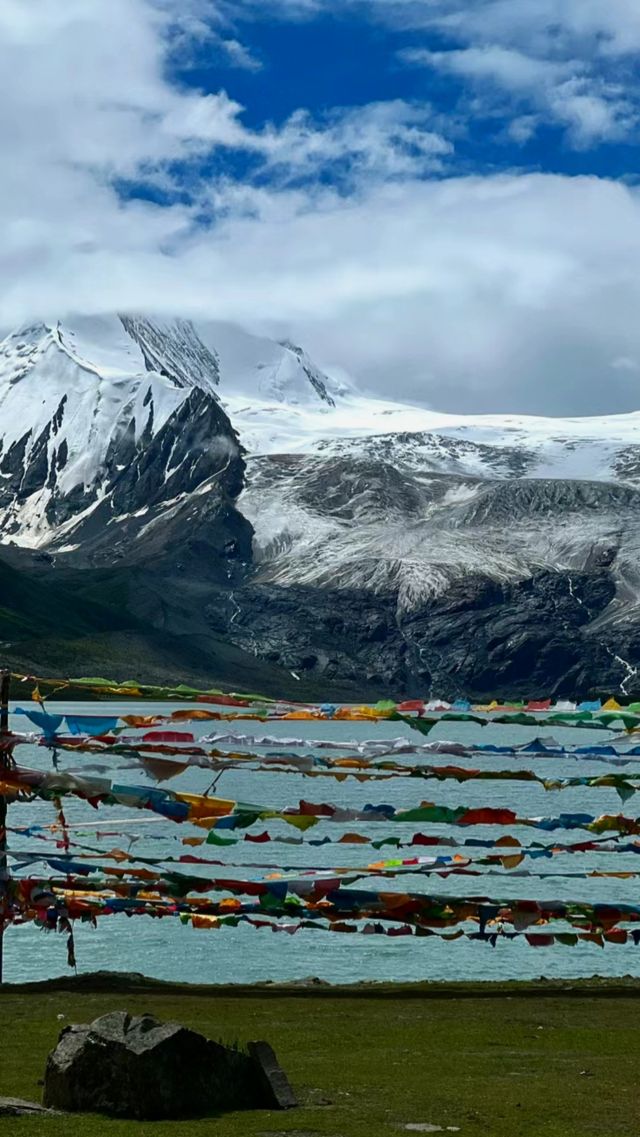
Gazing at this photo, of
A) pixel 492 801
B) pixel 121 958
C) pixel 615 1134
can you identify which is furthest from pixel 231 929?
pixel 492 801

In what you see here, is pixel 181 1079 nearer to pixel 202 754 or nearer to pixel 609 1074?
pixel 609 1074

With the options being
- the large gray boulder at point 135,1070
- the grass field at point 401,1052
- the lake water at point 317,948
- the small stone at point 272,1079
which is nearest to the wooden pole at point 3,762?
the lake water at point 317,948

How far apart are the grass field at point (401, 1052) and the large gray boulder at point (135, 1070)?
0.29 metres

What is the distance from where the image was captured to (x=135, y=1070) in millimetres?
14648

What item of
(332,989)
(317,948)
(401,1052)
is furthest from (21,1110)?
(317,948)

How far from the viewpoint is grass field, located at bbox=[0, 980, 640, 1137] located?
48.9ft

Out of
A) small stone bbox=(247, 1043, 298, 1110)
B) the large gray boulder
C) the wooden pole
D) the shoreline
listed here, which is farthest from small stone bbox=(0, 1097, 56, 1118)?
the wooden pole

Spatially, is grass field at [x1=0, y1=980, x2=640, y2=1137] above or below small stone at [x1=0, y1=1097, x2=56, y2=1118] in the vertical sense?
below

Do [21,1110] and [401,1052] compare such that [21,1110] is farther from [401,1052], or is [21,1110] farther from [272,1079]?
[401,1052]

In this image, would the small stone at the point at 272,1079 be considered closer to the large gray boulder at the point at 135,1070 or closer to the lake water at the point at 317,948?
the large gray boulder at the point at 135,1070

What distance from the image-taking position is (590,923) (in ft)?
92.6

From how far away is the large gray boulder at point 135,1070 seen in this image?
47.7 ft

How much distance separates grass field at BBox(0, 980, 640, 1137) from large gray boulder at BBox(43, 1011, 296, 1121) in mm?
293

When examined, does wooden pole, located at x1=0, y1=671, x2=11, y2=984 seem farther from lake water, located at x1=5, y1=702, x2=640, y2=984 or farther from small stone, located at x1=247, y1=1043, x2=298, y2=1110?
small stone, located at x1=247, y1=1043, x2=298, y2=1110
